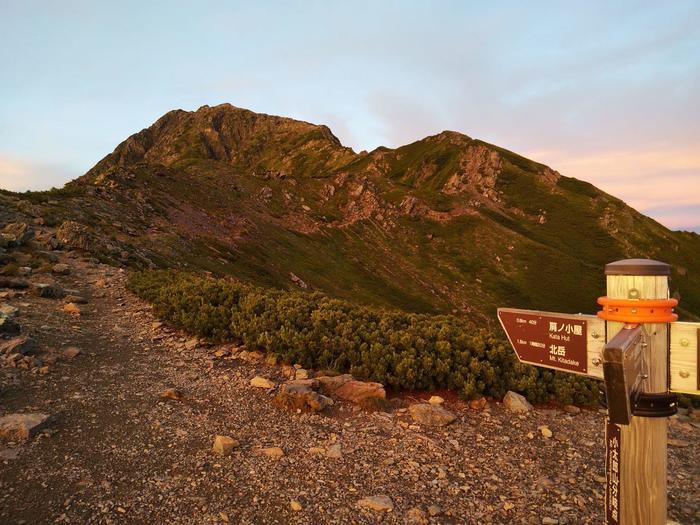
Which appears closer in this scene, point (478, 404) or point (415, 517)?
point (415, 517)

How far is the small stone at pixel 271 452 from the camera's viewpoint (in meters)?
7.68

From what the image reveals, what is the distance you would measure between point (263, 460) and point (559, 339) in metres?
5.72

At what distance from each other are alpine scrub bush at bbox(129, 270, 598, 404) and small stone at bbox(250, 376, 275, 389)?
49.7 inches

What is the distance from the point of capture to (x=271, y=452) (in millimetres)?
7730

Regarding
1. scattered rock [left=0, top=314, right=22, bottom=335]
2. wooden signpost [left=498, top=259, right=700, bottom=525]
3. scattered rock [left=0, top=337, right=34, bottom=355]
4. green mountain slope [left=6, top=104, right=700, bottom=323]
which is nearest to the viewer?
wooden signpost [left=498, top=259, right=700, bottom=525]

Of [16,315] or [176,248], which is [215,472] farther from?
[176,248]

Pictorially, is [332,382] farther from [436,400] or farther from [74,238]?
[74,238]

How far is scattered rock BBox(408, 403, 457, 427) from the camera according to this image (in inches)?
360

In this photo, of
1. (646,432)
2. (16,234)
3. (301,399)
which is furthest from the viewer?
(16,234)

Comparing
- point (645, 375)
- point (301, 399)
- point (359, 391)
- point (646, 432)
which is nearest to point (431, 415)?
point (359, 391)

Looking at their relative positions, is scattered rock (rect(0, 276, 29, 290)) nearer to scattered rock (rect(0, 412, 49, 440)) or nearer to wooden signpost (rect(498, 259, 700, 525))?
scattered rock (rect(0, 412, 49, 440))

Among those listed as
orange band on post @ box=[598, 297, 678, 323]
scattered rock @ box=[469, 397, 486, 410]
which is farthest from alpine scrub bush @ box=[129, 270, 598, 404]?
orange band on post @ box=[598, 297, 678, 323]

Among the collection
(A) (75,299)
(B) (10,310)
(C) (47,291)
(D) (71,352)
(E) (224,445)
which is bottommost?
(E) (224,445)

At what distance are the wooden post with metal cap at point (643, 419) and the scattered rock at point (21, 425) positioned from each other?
896cm
